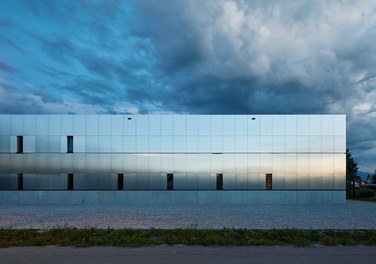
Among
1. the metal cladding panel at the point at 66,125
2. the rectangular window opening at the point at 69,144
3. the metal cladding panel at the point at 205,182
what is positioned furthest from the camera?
the rectangular window opening at the point at 69,144

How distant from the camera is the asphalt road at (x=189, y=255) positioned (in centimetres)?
655

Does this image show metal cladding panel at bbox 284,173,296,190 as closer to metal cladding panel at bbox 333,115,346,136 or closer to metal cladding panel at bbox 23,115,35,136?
metal cladding panel at bbox 333,115,346,136

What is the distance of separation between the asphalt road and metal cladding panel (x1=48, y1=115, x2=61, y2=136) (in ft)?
54.2

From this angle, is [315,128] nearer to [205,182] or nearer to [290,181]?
[290,181]

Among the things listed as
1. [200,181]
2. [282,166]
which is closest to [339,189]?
[282,166]

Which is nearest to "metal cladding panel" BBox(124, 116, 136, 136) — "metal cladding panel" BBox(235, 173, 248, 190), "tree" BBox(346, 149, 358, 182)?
"metal cladding panel" BBox(235, 173, 248, 190)

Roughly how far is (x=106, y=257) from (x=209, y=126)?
16.6 m

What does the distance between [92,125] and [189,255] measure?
18.0 meters

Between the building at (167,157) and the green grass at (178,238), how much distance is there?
13.1m

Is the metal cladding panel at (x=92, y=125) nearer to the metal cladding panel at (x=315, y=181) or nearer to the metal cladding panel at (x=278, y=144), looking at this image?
the metal cladding panel at (x=278, y=144)

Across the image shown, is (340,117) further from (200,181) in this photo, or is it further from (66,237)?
(66,237)

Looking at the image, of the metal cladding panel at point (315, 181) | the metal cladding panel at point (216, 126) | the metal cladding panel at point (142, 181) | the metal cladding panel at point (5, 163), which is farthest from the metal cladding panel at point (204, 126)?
the metal cladding panel at point (5, 163)

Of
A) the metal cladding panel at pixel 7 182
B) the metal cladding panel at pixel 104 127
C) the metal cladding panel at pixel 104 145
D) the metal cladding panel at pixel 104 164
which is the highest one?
the metal cladding panel at pixel 104 127

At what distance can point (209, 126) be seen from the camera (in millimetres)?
22609
